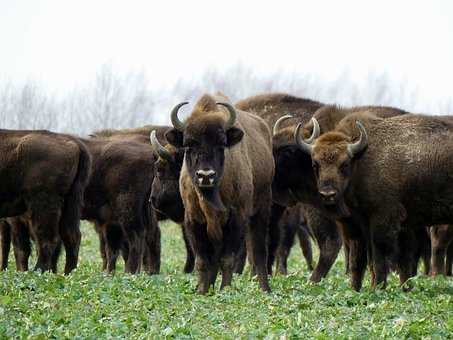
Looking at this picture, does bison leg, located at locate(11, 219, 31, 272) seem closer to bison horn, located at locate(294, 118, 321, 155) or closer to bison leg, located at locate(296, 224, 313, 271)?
bison horn, located at locate(294, 118, 321, 155)

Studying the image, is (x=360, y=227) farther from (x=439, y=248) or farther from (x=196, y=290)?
(x=439, y=248)

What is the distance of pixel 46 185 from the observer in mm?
16766

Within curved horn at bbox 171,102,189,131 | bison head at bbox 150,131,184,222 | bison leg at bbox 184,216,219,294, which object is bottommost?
bison leg at bbox 184,216,219,294

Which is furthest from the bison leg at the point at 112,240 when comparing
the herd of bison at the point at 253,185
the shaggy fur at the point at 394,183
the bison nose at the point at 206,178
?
the bison nose at the point at 206,178

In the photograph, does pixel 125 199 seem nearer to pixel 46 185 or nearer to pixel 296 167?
pixel 46 185

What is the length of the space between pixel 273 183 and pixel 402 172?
99.7 inches

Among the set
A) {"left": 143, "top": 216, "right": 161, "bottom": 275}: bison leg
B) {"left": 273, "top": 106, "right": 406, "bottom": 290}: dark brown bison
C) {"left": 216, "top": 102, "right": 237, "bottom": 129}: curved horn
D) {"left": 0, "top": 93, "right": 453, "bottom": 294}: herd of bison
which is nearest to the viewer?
{"left": 0, "top": 93, "right": 453, "bottom": 294}: herd of bison

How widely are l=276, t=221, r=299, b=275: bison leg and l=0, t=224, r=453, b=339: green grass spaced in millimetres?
5089

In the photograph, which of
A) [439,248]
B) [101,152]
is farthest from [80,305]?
[439,248]

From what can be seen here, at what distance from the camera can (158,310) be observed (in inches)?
479

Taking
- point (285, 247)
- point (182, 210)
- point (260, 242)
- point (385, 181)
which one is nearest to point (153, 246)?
point (182, 210)

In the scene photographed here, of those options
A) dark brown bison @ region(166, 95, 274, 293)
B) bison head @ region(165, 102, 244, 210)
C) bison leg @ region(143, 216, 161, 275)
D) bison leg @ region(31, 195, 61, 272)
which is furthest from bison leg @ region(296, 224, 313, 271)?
bison head @ region(165, 102, 244, 210)

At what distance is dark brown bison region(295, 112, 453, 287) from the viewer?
1530cm

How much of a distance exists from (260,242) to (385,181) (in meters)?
1.87
